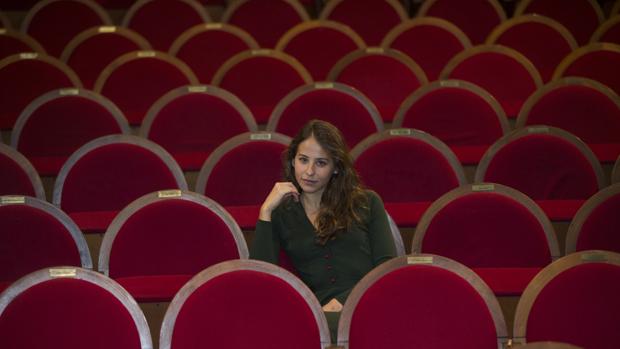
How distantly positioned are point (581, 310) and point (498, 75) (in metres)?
1.62

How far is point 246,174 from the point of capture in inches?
100

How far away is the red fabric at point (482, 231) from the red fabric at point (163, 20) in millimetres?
1701

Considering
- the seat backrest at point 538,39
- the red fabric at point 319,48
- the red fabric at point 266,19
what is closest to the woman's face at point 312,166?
the red fabric at point 319,48

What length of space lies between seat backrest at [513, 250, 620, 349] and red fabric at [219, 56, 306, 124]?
5.22ft

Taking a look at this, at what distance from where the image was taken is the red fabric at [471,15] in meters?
3.74

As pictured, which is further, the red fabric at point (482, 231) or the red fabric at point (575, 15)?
the red fabric at point (575, 15)

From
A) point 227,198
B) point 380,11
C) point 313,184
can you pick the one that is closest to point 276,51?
point 380,11

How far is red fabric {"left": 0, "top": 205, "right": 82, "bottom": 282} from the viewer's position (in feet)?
6.98

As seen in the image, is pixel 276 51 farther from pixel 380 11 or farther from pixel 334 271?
pixel 334 271

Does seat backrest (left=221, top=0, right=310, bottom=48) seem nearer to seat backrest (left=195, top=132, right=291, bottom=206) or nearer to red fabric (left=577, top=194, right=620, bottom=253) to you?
seat backrest (left=195, top=132, right=291, bottom=206)

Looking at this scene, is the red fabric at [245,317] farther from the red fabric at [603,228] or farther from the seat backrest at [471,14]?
the seat backrest at [471,14]

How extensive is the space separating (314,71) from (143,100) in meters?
0.52

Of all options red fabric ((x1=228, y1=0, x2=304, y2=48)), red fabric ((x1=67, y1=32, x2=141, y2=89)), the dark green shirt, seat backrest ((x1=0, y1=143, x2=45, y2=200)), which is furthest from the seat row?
red fabric ((x1=228, y1=0, x2=304, y2=48))

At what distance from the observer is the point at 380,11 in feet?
12.3
